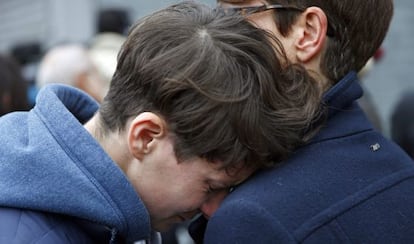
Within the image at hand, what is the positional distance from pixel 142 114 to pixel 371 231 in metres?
0.55

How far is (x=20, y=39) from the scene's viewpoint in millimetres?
10922

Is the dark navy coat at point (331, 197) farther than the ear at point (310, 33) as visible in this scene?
No

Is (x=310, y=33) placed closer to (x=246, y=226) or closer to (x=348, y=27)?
(x=348, y=27)

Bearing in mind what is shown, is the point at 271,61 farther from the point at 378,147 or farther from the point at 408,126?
the point at 408,126

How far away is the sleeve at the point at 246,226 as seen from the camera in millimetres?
1886

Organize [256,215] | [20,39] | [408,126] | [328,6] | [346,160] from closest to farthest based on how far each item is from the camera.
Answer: [256,215], [346,160], [328,6], [408,126], [20,39]

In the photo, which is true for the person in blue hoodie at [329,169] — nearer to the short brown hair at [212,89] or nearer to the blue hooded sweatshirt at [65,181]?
the short brown hair at [212,89]

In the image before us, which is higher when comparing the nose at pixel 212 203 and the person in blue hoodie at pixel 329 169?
the person in blue hoodie at pixel 329 169

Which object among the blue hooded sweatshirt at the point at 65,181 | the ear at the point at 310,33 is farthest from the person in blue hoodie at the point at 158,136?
the ear at the point at 310,33

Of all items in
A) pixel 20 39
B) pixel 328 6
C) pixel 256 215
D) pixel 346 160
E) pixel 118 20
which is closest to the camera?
pixel 256 215

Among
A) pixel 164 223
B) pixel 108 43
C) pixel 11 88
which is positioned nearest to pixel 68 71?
pixel 11 88

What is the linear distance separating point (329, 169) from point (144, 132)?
1.35 ft

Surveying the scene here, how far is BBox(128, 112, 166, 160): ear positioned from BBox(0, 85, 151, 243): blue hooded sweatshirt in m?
0.07

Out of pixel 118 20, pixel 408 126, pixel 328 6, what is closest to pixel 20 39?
pixel 118 20
